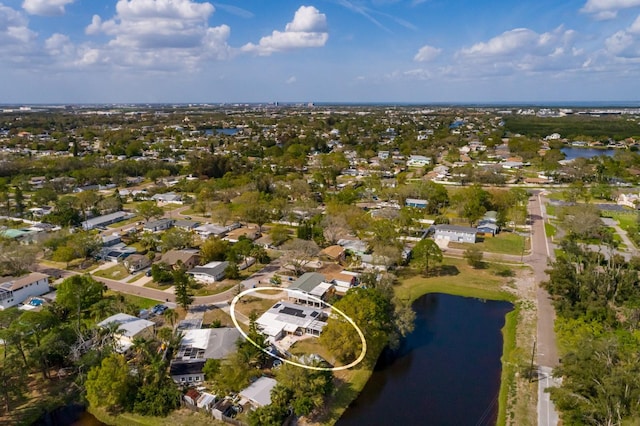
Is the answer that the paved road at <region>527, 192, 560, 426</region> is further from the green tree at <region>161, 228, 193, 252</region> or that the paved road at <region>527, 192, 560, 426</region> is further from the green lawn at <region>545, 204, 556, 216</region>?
the green tree at <region>161, 228, 193, 252</region>

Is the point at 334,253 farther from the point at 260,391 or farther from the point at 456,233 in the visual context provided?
the point at 260,391

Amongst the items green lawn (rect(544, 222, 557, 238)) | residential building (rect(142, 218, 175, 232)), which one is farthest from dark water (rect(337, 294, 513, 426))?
residential building (rect(142, 218, 175, 232))

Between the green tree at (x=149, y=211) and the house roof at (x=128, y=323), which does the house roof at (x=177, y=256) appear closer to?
the house roof at (x=128, y=323)

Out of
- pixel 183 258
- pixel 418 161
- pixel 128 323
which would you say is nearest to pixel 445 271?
pixel 183 258

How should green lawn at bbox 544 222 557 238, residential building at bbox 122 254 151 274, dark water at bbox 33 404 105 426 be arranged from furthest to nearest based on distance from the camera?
green lawn at bbox 544 222 557 238, residential building at bbox 122 254 151 274, dark water at bbox 33 404 105 426

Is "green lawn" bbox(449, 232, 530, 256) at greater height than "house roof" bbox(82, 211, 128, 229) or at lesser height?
lesser
